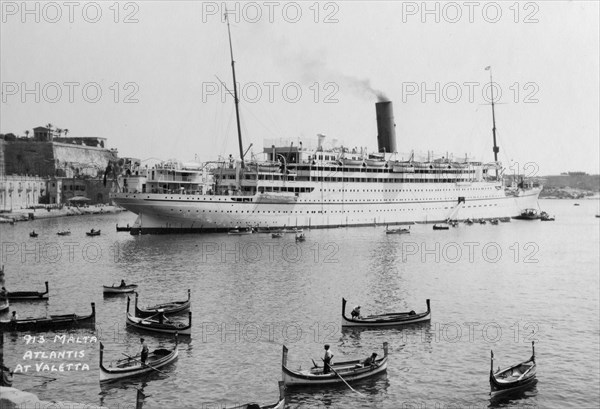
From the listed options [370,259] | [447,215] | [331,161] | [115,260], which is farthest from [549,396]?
[447,215]

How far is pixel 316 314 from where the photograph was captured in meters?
23.9

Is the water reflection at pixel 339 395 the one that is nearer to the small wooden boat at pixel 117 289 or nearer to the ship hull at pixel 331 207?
the small wooden boat at pixel 117 289

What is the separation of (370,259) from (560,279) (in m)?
10.8

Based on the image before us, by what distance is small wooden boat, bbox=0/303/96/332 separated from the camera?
20234 millimetres

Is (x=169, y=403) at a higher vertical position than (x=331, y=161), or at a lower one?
lower

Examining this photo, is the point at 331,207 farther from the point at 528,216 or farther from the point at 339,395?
the point at 339,395

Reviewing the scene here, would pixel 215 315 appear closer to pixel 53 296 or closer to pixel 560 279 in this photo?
pixel 53 296

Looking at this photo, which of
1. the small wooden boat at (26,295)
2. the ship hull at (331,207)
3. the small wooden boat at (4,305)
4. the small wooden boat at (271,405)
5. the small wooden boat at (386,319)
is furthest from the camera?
the ship hull at (331,207)

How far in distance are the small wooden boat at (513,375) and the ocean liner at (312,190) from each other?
37.1 meters

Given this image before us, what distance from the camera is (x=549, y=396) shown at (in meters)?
16.3

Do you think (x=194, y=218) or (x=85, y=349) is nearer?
(x=85, y=349)

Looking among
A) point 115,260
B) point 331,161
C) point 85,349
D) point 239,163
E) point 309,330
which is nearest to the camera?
point 85,349

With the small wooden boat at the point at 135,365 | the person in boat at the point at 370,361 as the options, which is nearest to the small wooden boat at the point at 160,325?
the small wooden boat at the point at 135,365

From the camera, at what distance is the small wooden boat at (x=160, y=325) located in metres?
20.2
